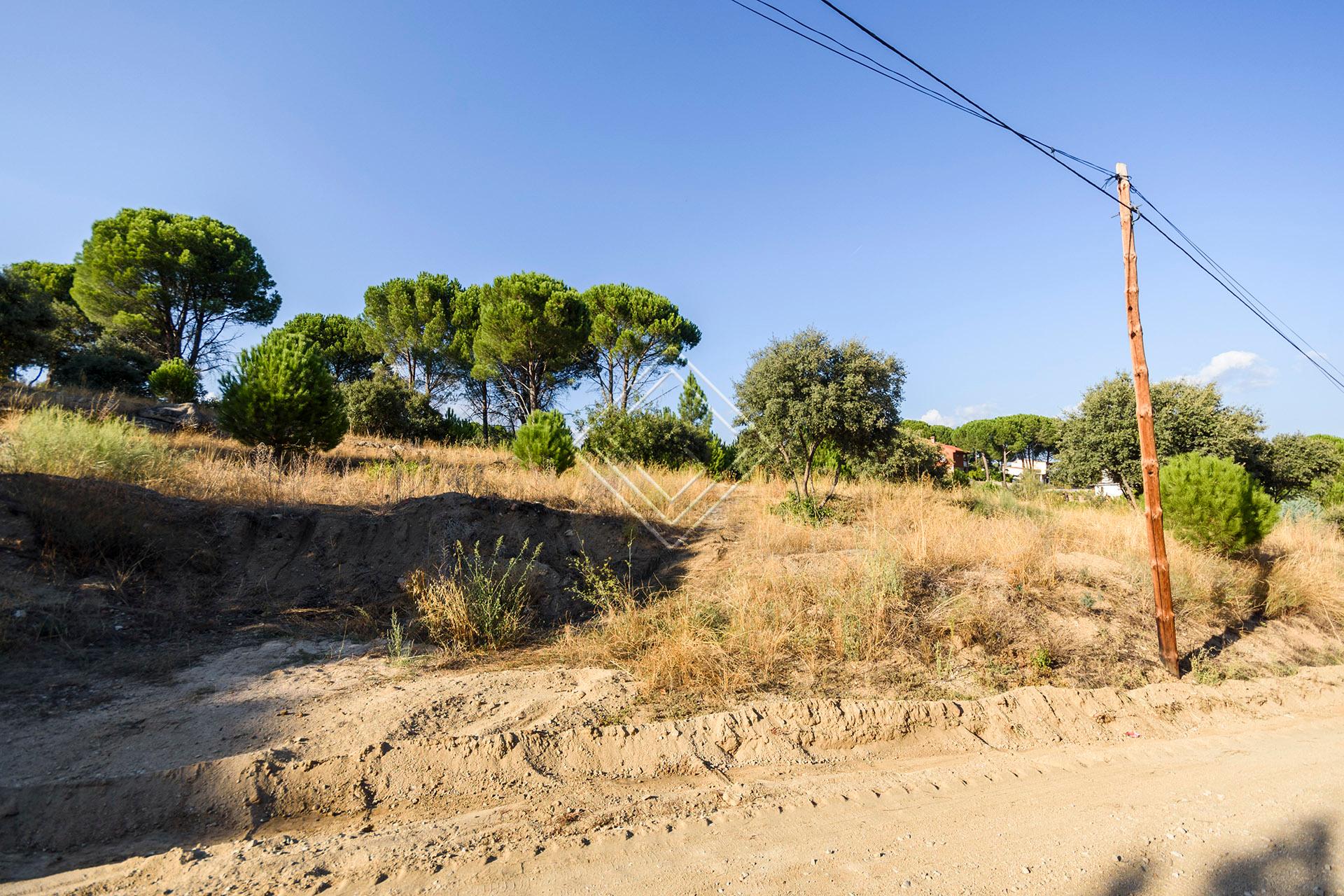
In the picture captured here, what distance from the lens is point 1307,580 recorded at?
8742mm

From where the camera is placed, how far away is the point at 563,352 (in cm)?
2747

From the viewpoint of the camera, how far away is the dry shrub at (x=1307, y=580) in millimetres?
8383

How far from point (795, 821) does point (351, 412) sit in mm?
22928

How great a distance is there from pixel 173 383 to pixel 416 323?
12.1 metres

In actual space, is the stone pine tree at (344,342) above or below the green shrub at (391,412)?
above

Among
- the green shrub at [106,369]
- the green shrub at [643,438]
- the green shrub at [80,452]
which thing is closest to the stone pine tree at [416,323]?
the green shrub at [106,369]

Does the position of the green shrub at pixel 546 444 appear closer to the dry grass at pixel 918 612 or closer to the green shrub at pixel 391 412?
the dry grass at pixel 918 612

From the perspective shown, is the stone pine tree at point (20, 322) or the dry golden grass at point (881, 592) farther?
the stone pine tree at point (20, 322)

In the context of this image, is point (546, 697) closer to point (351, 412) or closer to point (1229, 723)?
point (1229, 723)

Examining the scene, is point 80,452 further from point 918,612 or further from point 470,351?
point 470,351

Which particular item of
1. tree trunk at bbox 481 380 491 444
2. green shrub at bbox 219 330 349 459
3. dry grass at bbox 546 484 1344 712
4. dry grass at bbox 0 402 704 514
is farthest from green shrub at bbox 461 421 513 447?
dry grass at bbox 546 484 1344 712

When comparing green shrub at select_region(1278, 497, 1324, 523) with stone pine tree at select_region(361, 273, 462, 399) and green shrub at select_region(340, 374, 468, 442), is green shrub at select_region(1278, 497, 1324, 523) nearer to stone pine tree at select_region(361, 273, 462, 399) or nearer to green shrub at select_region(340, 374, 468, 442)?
green shrub at select_region(340, 374, 468, 442)

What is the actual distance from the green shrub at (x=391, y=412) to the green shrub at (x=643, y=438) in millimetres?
8825

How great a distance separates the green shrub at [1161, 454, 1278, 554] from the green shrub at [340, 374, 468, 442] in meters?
23.0
